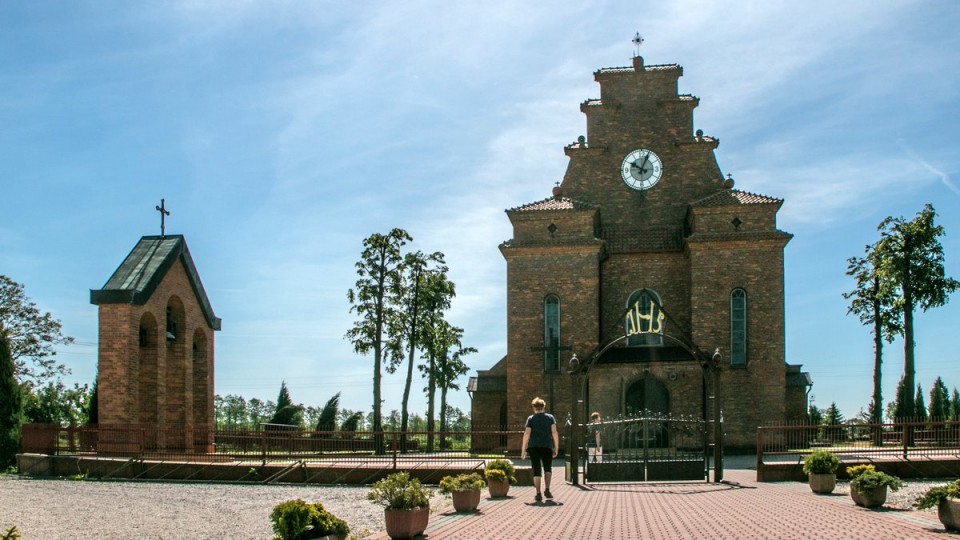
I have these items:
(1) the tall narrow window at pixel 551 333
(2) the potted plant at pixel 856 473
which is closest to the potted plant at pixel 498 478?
(2) the potted plant at pixel 856 473

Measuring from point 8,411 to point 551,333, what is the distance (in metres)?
17.3

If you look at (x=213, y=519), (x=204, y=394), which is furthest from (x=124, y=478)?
(x=213, y=519)

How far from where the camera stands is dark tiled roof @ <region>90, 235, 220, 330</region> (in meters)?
24.7

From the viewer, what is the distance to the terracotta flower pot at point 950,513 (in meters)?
11.6

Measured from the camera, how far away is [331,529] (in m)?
10.1

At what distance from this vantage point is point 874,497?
1444 cm

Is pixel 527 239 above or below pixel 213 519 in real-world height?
above

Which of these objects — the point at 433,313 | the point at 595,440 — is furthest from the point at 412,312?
the point at 595,440

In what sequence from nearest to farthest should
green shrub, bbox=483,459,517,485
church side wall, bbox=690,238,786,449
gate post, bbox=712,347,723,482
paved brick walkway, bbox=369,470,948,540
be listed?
paved brick walkway, bbox=369,470,948,540 → green shrub, bbox=483,459,517,485 → gate post, bbox=712,347,723,482 → church side wall, bbox=690,238,786,449

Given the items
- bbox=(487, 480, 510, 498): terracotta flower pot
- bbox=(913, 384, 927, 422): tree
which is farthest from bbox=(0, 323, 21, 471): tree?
bbox=(913, 384, 927, 422): tree

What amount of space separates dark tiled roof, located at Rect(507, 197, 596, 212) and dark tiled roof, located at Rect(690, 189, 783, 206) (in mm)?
3868

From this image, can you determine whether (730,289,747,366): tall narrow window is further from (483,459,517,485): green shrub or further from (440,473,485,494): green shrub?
(440,473,485,494): green shrub

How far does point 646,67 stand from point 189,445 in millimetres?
22792

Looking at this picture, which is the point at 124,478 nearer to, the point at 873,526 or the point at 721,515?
the point at 721,515
